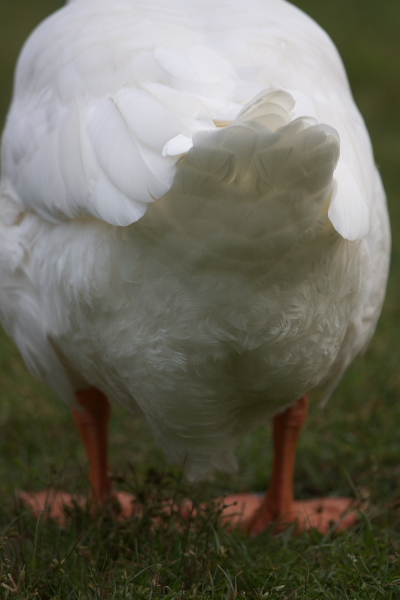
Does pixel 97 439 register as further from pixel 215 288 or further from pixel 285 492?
pixel 215 288

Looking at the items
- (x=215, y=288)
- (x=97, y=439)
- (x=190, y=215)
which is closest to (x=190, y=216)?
(x=190, y=215)

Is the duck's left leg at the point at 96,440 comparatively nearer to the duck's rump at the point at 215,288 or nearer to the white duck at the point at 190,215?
the white duck at the point at 190,215

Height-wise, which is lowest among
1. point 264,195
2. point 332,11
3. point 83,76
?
point 332,11

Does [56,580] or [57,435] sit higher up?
[56,580]

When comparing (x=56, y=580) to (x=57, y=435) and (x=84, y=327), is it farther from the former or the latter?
(x=57, y=435)

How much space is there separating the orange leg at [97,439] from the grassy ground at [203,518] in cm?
10

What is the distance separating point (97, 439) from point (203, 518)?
0.84 m

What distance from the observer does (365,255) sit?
220 centimetres

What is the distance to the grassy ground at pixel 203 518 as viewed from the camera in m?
2.03

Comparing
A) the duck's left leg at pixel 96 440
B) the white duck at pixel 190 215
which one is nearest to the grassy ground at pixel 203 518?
the duck's left leg at pixel 96 440

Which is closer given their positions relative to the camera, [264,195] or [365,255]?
[264,195]

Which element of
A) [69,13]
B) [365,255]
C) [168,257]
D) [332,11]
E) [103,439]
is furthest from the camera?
[332,11]

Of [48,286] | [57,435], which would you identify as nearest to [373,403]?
[57,435]

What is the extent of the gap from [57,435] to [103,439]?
26.0 inches
